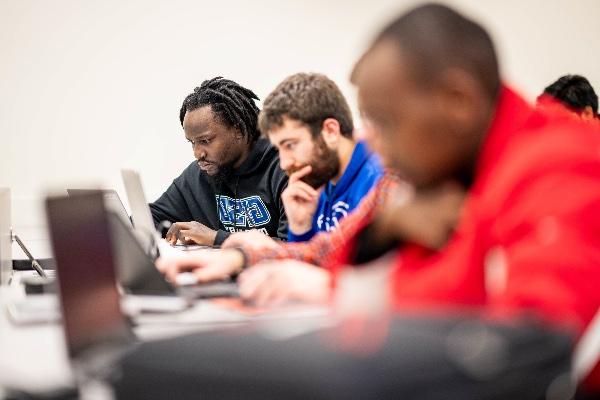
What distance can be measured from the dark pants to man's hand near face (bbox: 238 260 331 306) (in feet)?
1.04

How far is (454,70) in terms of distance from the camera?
77 centimetres

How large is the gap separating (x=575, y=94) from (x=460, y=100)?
273 centimetres

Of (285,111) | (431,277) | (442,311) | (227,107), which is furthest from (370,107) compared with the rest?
(227,107)

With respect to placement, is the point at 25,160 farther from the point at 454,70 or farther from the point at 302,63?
the point at 454,70

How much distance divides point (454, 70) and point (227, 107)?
86.9 inches

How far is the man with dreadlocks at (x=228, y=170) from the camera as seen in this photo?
2771 millimetres

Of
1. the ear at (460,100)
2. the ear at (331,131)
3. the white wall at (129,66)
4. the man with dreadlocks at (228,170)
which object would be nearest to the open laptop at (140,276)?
the ear at (460,100)

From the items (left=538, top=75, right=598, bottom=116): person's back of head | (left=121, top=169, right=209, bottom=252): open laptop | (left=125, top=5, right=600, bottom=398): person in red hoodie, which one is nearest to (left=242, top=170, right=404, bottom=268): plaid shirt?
(left=125, top=5, right=600, bottom=398): person in red hoodie

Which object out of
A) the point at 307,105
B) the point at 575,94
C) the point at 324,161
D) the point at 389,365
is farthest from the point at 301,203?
the point at 575,94

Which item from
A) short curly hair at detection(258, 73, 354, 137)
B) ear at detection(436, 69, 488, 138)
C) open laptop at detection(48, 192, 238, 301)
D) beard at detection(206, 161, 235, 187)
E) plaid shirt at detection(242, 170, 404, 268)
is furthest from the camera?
beard at detection(206, 161, 235, 187)

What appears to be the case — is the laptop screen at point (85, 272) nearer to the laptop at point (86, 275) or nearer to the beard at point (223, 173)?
the laptop at point (86, 275)

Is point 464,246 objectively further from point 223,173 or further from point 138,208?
point 223,173

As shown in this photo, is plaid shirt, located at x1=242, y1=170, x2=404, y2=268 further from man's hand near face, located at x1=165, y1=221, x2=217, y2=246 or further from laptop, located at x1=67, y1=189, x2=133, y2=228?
man's hand near face, located at x1=165, y1=221, x2=217, y2=246

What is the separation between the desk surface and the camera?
833 millimetres
